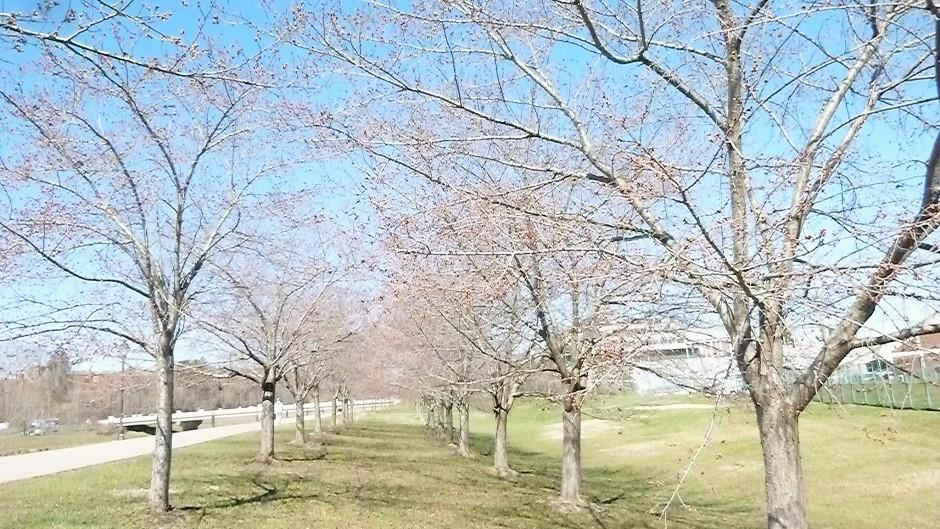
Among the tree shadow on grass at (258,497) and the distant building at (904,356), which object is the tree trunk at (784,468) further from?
the tree shadow on grass at (258,497)

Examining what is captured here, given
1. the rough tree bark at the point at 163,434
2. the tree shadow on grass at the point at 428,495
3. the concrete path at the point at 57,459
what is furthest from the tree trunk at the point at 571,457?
the concrete path at the point at 57,459

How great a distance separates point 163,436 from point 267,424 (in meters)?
9.02

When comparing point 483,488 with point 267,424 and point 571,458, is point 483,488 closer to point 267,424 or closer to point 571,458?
point 571,458

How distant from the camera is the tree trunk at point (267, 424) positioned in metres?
19.9

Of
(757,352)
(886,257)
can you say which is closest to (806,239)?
(886,257)

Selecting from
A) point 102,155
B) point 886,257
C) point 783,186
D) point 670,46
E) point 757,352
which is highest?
point 102,155

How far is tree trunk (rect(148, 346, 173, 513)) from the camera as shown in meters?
11.4

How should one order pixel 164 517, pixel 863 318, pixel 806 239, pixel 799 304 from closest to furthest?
pixel 806 239
pixel 799 304
pixel 863 318
pixel 164 517

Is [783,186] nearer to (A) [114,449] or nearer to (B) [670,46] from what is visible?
(B) [670,46]

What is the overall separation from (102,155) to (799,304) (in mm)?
9951

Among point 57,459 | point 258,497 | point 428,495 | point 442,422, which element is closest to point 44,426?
point 442,422

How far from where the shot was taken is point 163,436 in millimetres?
11484

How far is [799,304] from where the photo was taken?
15.5 feet

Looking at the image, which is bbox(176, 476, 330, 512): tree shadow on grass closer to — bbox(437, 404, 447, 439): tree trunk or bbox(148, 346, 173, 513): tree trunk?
bbox(148, 346, 173, 513): tree trunk
